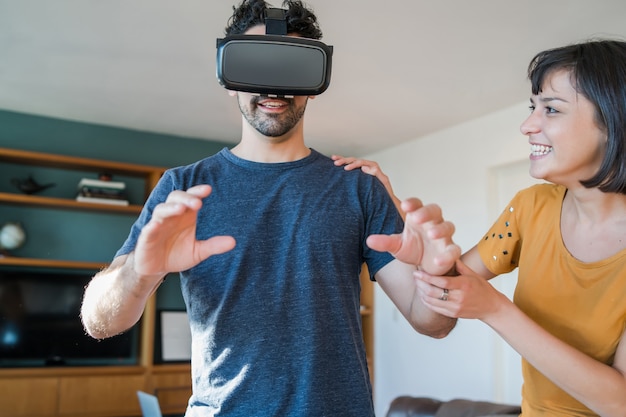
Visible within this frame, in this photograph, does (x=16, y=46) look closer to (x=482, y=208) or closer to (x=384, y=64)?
(x=384, y=64)

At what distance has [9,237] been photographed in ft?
14.9

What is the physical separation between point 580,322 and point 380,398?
4444 millimetres

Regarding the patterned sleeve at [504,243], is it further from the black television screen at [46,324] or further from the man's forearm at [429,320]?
the black television screen at [46,324]

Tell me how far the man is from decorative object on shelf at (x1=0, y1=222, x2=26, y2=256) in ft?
12.5

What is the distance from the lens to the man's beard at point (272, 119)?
4.11 feet

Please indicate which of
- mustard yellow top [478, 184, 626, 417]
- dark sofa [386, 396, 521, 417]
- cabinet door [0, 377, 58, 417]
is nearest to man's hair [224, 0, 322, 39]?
mustard yellow top [478, 184, 626, 417]

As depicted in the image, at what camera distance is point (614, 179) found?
4.05 ft

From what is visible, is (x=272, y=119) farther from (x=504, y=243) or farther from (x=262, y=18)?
(x=504, y=243)

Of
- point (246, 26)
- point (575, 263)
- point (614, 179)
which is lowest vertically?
point (575, 263)

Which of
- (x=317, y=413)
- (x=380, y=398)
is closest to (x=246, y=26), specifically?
(x=317, y=413)

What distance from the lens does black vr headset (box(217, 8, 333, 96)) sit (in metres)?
1.00

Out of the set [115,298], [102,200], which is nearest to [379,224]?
[115,298]

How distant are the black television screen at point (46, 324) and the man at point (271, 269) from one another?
12.5ft

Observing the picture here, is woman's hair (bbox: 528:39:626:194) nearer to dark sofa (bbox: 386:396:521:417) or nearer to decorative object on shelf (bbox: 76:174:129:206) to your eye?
dark sofa (bbox: 386:396:521:417)
